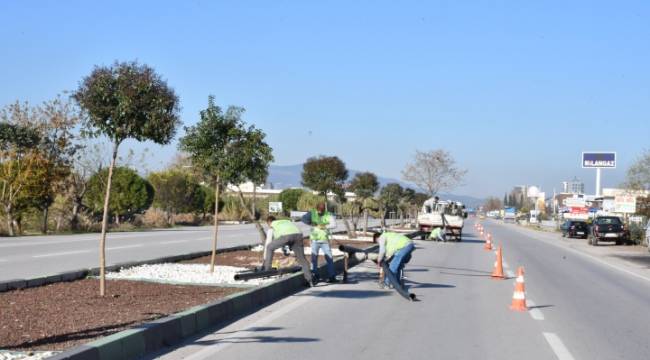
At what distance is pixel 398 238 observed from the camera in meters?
14.7

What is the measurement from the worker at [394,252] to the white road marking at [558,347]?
4.12 m

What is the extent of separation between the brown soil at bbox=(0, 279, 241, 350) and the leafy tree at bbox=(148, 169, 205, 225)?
4399 cm

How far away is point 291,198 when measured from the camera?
91125 mm

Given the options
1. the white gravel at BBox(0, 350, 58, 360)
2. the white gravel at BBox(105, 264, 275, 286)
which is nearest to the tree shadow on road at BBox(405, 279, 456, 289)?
the white gravel at BBox(105, 264, 275, 286)

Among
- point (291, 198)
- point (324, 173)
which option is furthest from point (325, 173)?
point (291, 198)

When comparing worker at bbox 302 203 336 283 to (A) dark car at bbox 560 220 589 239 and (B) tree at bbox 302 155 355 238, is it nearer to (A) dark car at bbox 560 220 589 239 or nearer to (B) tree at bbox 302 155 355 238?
(B) tree at bbox 302 155 355 238

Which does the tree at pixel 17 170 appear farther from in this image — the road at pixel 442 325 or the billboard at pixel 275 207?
the billboard at pixel 275 207

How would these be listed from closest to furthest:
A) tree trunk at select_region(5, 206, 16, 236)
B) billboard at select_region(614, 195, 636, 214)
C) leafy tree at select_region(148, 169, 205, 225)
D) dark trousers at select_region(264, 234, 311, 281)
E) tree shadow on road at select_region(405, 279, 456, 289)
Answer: dark trousers at select_region(264, 234, 311, 281), tree shadow on road at select_region(405, 279, 456, 289), tree trunk at select_region(5, 206, 16, 236), billboard at select_region(614, 195, 636, 214), leafy tree at select_region(148, 169, 205, 225)

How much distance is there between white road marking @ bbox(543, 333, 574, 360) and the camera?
907 centimetres

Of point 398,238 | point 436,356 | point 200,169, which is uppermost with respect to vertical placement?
point 200,169

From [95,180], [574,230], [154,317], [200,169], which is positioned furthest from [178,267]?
[574,230]

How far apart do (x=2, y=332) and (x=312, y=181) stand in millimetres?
29648

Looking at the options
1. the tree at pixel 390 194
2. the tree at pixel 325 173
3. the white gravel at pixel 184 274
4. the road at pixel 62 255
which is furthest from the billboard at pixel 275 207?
the white gravel at pixel 184 274

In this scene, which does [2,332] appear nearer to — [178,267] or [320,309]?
[320,309]
